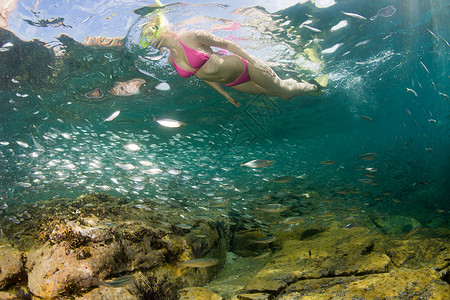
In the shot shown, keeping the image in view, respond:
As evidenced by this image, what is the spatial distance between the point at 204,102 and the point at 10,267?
403 inches

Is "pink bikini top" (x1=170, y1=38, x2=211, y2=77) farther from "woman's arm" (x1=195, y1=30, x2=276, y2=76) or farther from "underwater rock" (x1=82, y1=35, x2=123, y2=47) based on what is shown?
"underwater rock" (x1=82, y1=35, x2=123, y2=47)

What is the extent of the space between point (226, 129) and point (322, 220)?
30.0 ft

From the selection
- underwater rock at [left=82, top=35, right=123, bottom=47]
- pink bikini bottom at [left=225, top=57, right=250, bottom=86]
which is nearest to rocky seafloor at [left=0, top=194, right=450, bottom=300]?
pink bikini bottom at [left=225, top=57, right=250, bottom=86]

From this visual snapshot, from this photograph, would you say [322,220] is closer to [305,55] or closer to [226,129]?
[305,55]

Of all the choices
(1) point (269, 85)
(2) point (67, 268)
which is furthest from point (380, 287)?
(2) point (67, 268)

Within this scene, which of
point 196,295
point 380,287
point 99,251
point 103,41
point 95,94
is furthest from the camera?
point 95,94

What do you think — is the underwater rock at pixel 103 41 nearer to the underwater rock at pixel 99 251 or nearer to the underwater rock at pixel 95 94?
the underwater rock at pixel 95 94

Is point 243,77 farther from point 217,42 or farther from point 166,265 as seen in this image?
point 166,265

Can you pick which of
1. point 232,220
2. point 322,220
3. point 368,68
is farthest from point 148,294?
point 368,68

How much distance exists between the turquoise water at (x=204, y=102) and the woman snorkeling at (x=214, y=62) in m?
2.37

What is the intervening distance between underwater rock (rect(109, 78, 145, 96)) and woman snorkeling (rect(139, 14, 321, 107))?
20.3 feet

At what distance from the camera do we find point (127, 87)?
1027 centimetres

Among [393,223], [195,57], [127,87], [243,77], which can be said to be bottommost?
[393,223]

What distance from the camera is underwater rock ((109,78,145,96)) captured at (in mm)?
10000
